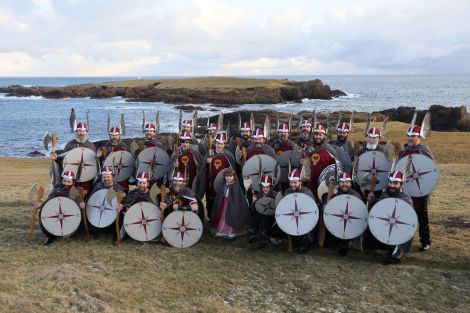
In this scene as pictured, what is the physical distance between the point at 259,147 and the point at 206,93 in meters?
75.0

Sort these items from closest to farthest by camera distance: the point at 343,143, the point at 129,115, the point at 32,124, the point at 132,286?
the point at 132,286 < the point at 343,143 < the point at 32,124 < the point at 129,115

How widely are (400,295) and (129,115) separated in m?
57.0

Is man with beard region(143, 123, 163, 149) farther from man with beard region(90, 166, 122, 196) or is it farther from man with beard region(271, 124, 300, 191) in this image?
man with beard region(271, 124, 300, 191)

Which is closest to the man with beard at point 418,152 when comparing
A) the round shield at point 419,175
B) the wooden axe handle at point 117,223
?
the round shield at point 419,175

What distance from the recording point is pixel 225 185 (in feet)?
33.9

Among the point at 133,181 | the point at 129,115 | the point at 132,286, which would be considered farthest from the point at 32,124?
the point at 132,286

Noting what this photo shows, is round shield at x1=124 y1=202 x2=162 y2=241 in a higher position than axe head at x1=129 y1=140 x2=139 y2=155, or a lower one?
lower

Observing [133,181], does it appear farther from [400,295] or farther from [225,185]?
[400,295]

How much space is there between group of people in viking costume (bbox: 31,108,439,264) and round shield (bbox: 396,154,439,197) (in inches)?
0.7

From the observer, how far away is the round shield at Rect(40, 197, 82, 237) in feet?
32.3

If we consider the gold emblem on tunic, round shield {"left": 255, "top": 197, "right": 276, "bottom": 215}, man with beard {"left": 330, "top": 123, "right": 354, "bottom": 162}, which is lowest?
round shield {"left": 255, "top": 197, "right": 276, "bottom": 215}

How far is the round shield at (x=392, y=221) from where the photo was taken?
28.5ft

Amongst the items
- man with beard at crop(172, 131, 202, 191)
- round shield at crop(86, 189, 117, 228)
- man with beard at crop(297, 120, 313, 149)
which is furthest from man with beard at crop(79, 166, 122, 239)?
man with beard at crop(297, 120, 313, 149)

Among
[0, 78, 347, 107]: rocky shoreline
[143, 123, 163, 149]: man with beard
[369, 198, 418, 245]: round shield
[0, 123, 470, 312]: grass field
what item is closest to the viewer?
[0, 123, 470, 312]: grass field
